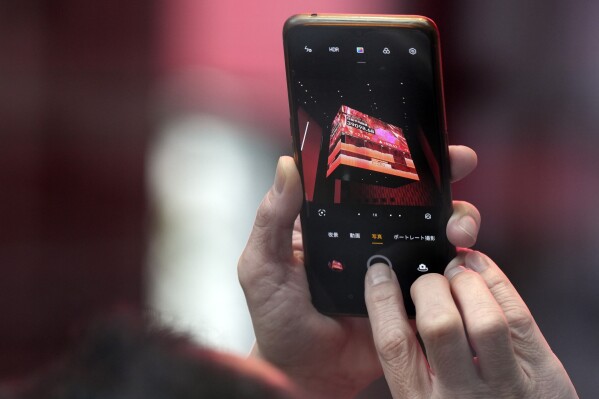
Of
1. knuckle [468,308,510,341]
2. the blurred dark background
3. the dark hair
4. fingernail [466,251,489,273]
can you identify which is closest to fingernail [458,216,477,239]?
fingernail [466,251,489,273]

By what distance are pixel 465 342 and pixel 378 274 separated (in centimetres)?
13

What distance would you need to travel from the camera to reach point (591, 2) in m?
1.37

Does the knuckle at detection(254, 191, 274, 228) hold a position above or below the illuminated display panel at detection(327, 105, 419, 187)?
below

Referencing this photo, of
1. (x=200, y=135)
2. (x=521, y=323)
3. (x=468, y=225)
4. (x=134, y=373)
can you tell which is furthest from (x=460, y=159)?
(x=200, y=135)

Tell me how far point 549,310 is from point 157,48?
3.21 ft

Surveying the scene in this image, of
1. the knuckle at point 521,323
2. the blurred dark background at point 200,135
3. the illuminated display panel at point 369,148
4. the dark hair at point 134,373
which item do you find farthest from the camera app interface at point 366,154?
the blurred dark background at point 200,135

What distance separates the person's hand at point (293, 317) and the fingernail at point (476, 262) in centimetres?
7

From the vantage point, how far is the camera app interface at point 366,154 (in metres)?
0.57

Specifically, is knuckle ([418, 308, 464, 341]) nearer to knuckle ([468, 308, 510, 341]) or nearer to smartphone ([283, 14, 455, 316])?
knuckle ([468, 308, 510, 341])

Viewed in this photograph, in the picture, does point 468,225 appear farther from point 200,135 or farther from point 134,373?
point 200,135

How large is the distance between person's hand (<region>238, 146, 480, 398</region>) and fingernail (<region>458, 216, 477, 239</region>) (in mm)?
42

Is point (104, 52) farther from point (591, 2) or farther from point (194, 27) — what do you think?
point (591, 2)

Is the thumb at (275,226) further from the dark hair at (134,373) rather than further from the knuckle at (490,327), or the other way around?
the dark hair at (134,373)

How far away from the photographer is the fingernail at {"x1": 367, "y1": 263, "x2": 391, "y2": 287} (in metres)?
0.58
